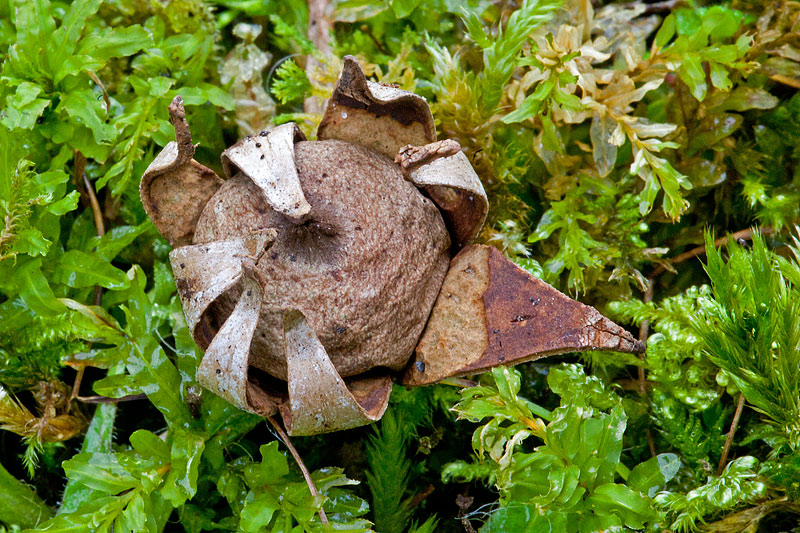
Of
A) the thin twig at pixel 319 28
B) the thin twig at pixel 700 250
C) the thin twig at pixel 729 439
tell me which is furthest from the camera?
the thin twig at pixel 319 28

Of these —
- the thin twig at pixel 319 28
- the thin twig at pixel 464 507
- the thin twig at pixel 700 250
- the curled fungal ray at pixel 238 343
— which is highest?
the thin twig at pixel 319 28

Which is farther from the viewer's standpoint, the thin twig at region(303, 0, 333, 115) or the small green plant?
the thin twig at region(303, 0, 333, 115)

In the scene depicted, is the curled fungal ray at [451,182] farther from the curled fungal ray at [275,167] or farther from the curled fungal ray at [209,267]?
the curled fungal ray at [209,267]

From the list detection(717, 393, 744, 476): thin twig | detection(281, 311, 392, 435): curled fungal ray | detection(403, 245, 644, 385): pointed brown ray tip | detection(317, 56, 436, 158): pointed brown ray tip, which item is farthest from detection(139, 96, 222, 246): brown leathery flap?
detection(717, 393, 744, 476): thin twig

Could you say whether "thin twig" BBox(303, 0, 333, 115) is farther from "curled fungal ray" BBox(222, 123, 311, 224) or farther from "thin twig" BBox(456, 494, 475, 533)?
"thin twig" BBox(456, 494, 475, 533)

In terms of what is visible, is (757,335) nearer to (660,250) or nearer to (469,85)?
(660,250)

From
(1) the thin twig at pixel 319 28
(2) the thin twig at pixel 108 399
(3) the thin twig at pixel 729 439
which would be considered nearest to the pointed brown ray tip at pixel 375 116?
(1) the thin twig at pixel 319 28
